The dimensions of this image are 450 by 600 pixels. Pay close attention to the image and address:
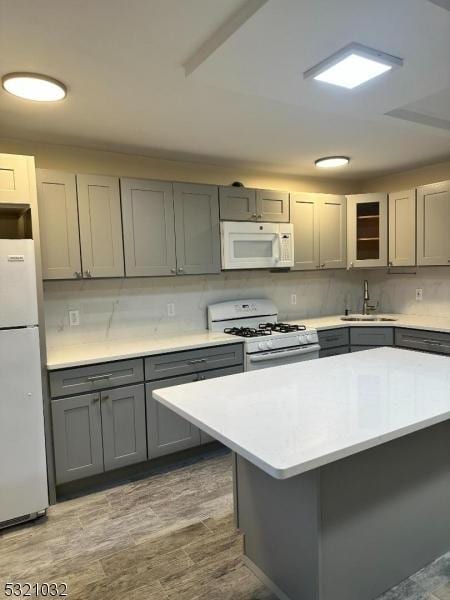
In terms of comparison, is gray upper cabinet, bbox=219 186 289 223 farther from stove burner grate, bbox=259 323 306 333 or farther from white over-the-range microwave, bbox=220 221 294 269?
stove burner grate, bbox=259 323 306 333

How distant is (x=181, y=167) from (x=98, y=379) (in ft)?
6.32

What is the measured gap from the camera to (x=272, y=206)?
3.75 metres

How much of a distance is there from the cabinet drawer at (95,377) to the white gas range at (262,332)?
923mm

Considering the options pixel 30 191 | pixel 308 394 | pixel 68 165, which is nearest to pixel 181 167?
pixel 68 165

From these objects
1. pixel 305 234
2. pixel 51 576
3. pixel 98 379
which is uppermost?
pixel 305 234

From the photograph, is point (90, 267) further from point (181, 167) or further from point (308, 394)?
point (308, 394)

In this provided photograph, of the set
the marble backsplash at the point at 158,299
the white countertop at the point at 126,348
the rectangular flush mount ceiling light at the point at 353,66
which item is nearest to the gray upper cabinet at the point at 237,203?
the marble backsplash at the point at 158,299

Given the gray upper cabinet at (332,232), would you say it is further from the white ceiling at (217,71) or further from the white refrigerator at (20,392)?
the white refrigerator at (20,392)

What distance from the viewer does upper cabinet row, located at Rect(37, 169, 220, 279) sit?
9.07ft

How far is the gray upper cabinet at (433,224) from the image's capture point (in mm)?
3628

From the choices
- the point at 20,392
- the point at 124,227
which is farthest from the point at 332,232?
the point at 20,392

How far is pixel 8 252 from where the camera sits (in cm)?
224

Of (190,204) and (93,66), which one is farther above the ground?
(93,66)

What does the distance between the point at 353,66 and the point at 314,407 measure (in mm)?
1396
